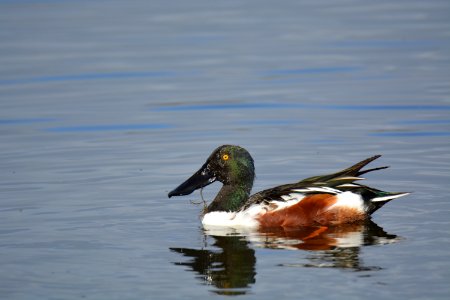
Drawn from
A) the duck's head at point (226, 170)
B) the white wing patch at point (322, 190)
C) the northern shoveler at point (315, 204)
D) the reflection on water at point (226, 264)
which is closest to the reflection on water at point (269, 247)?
the reflection on water at point (226, 264)

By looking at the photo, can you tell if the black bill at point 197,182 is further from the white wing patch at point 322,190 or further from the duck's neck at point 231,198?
the white wing patch at point 322,190

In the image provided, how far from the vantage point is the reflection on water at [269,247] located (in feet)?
27.7

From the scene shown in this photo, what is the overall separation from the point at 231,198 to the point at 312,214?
0.89 meters

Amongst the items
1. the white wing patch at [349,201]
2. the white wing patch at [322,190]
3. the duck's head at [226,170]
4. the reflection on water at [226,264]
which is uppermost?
the duck's head at [226,170]

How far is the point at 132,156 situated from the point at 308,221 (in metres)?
3.92

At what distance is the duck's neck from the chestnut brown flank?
500 mm

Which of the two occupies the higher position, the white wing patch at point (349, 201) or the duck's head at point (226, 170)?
the duck's head at point (226, 170)

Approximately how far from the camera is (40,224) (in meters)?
10.4

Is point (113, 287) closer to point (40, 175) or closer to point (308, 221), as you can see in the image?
point (308, 221)

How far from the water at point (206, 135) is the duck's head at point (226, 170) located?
0.27 metres

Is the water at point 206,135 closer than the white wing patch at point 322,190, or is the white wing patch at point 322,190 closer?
the water at point 206,135

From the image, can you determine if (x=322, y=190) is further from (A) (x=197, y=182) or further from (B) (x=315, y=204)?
(A) (x=197, y=182)

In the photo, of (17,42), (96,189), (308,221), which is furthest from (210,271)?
(17,42)

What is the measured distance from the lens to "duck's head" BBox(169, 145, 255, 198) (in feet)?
35.4
